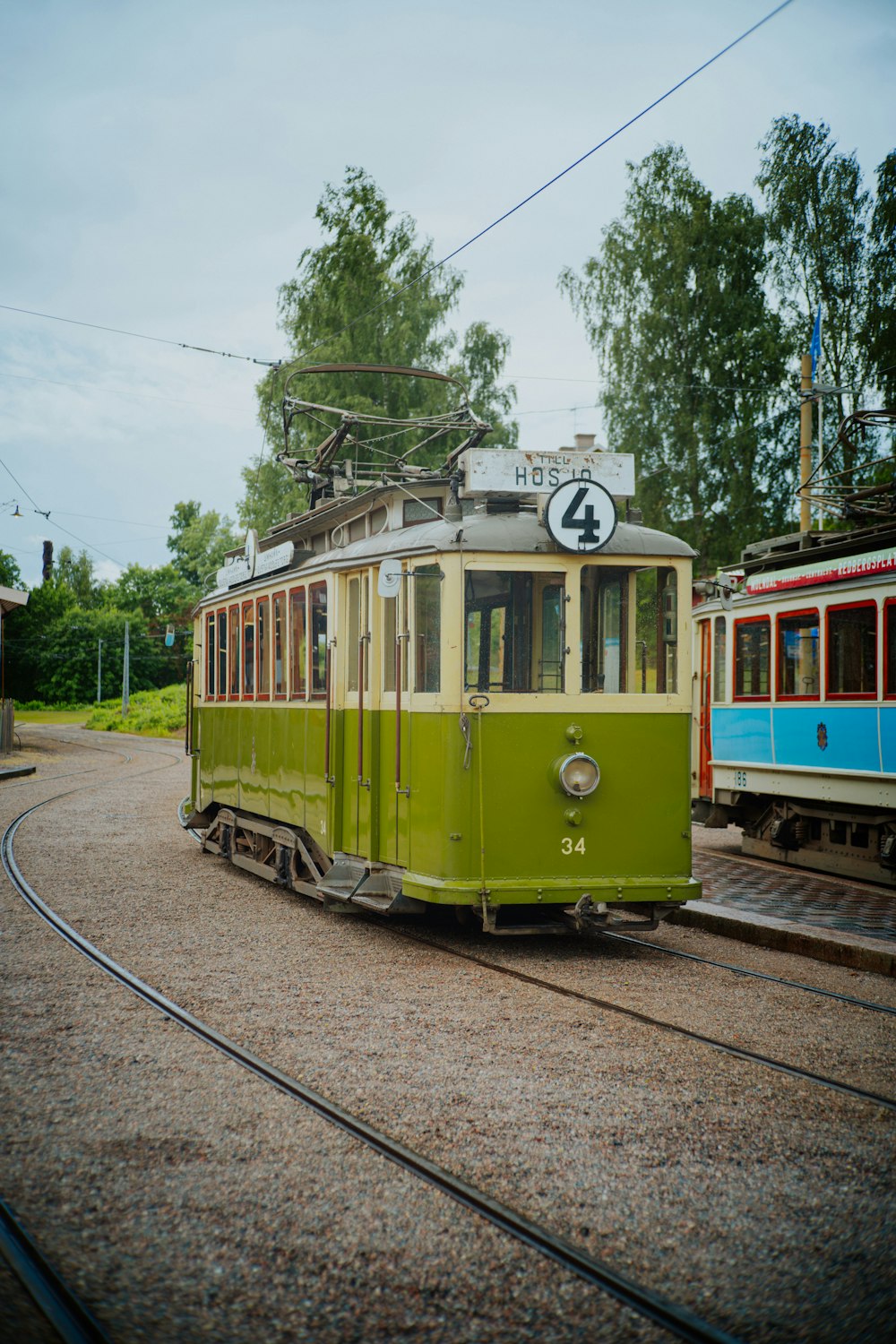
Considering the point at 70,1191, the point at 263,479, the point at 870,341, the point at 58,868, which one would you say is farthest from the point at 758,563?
the point at 263,479

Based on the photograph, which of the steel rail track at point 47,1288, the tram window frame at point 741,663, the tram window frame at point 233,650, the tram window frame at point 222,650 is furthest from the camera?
the tram window frame at point 741,663

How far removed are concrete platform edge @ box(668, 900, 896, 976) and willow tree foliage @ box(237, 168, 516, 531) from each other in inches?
931

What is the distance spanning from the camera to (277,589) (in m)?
10.8

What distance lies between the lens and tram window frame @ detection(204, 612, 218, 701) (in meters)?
13.4

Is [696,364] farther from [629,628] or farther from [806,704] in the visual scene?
[629,628]

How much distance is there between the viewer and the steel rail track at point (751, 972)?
6.79 meters

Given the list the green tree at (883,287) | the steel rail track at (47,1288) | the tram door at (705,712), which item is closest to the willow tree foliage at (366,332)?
the green tree at (883,287)

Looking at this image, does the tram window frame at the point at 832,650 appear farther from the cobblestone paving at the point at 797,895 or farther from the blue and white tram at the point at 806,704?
the cobblestone paving at the point at 797,895

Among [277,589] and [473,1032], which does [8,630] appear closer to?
[277,589]

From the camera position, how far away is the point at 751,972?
299 inches

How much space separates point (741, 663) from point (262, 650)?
5.88 m

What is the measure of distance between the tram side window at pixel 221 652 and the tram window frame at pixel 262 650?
1386 millimetres

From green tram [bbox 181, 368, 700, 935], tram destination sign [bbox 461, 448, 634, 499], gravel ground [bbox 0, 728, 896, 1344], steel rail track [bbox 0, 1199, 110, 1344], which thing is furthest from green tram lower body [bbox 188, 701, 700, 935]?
steel rail track [bbox 0, 1199, 110, 1344]

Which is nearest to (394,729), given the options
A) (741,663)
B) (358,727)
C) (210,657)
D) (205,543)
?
(358,727)
